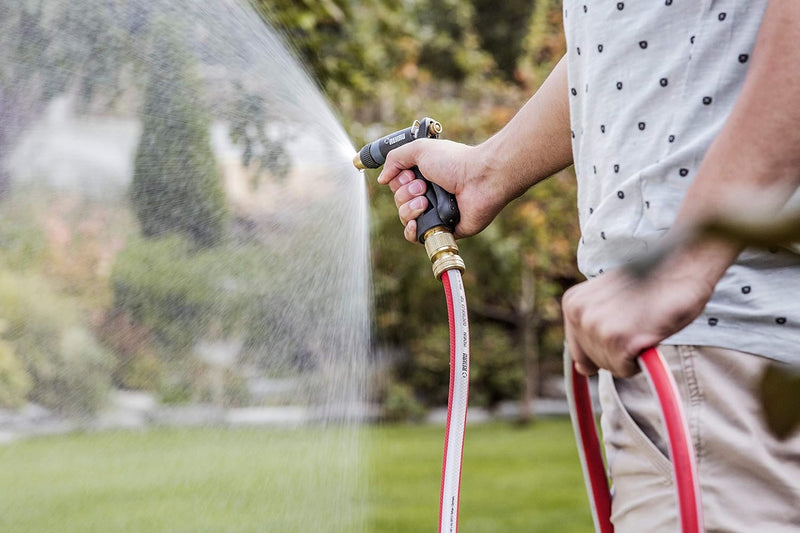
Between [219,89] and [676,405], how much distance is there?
8.64 feet

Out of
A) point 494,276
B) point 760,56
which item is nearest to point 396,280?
point 494,276

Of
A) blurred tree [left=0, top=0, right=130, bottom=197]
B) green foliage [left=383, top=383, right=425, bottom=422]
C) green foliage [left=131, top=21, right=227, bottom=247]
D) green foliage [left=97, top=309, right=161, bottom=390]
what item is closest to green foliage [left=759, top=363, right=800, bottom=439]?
green foliage [left=131, top=21, right=227, bottom=247]

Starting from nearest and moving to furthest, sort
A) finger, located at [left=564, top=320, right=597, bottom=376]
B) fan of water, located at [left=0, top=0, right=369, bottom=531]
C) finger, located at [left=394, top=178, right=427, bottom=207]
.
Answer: finger, located at [left=564, top=320, right=597, bottom=376]
finger, located at [left=394, top=178, right=427, bottom=207]
fan of water, located at [left=0, top=0, right=369, bottom=531]

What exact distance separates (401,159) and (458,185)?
10 cm

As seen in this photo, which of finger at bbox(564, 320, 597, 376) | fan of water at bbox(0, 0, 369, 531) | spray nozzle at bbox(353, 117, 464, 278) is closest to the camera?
finger at bbox(564, 320, 597, 376)

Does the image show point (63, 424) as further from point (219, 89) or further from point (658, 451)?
point (658, 451)

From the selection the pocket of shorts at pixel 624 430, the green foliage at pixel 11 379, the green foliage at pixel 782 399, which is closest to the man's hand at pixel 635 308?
the green foliage at pixel 782 399

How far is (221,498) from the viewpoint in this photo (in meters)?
5.06

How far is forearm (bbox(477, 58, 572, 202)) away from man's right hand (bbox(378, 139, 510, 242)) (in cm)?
2

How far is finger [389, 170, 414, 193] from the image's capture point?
139cm

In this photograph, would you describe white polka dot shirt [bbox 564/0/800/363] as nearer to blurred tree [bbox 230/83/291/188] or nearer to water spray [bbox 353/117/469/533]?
water spray [bbox 353/117/469/533]

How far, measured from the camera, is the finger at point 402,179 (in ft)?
4.55

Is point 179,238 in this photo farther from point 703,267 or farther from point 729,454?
point 703,267

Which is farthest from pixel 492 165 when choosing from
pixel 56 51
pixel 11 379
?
pixel 11 379
